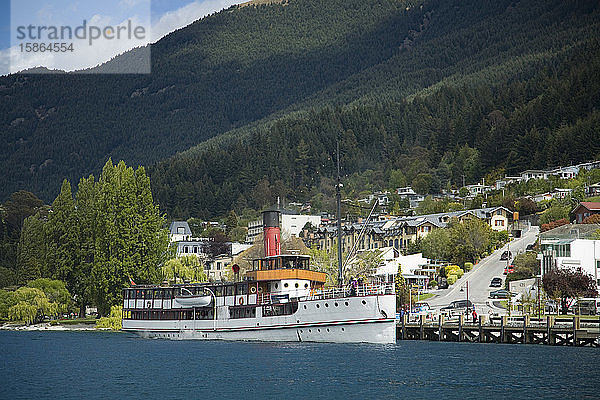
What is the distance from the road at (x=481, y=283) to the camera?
259ft

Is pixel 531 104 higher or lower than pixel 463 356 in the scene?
higher

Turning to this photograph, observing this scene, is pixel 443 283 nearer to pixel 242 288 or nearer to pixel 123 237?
pixel 123 237

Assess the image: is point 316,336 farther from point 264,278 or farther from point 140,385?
point 140,385

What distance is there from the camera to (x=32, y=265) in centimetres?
8900

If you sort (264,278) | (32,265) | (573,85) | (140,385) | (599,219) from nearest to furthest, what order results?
(140,385), (264,278), (32,265), (599,219), (573,85)

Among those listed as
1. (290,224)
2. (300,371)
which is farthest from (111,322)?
(290,224)

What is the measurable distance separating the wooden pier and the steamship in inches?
249

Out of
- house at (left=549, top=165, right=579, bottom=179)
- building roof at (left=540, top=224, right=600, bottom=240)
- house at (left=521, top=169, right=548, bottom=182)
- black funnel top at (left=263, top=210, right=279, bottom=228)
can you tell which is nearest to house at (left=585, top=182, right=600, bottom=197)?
house at (left=549, top=165, right=579, bottom=179)

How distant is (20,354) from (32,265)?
33.5m

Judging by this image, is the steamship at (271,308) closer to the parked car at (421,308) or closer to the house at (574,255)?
the parked car at (421,308)

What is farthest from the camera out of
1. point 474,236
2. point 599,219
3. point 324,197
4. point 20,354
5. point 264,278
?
point 324,197

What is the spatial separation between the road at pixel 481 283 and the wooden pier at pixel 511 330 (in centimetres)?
1025

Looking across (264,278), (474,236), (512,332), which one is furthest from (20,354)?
(474,236)

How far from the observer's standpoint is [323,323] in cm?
5684
